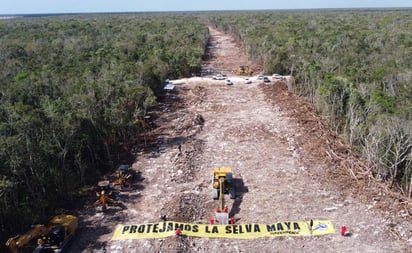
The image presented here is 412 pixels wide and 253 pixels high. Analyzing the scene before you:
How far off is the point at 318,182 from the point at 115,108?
34.0 ft

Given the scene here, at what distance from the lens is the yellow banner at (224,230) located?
41.0ft

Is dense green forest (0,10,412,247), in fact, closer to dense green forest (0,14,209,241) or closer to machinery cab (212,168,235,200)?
dense green forest (0,14,209,241)

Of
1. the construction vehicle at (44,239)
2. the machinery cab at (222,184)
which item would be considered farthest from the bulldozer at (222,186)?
the construction vehicle at (44,239)

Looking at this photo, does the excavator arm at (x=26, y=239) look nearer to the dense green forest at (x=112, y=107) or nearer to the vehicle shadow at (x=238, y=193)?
the dense green forest at (x=112, y=107)

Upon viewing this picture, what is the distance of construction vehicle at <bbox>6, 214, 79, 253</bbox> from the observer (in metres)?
11.2

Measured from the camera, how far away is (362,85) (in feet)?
71.8

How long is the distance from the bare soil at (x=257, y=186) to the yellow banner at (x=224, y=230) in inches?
10.8

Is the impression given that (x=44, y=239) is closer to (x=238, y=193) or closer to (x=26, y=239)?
(x=26, y=239)

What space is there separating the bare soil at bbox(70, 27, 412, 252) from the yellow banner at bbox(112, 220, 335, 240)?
0.90ft

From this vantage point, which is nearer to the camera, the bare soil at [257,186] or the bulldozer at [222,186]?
the bare soil at [257,186]

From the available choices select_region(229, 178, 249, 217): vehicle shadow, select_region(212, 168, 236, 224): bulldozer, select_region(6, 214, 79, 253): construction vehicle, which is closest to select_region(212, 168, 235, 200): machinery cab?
select_region(212, 168, 236, 224): bulldozer

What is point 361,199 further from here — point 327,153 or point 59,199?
point 59,199

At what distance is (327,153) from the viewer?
59.2ft

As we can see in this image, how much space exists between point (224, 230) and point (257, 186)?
3436mm
